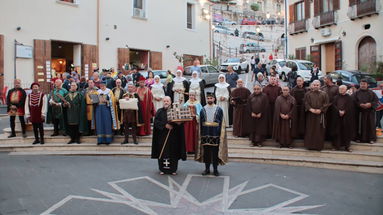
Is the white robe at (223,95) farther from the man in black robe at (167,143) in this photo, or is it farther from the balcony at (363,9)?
the balcony at (363,9)

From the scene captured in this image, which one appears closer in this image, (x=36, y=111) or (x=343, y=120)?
(x=343, y=120)

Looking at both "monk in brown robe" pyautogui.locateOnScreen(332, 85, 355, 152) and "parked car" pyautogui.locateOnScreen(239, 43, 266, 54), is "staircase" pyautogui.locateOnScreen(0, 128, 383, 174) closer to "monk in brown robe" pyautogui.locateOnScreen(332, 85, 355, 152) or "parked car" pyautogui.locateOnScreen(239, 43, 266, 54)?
"monk in brown robe" pyautogui.locateOnScreen(332, 85, 355, 152)

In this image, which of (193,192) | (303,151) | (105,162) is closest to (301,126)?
(303,151)

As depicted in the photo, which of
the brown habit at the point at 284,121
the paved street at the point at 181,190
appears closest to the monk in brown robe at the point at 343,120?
the brown habit at the point at 284,121

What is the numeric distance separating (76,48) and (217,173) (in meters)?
15.1

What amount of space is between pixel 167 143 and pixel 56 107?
429cm

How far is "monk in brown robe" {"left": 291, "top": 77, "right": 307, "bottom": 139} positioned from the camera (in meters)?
9.59

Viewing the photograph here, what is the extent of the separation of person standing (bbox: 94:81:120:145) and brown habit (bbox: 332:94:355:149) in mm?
5813

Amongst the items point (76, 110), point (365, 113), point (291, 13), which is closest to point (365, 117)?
point (365, 113)

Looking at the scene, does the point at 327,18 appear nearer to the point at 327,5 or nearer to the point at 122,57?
the point at 327,5

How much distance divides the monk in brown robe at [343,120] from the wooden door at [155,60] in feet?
53.8

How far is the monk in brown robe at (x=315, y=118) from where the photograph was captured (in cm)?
917

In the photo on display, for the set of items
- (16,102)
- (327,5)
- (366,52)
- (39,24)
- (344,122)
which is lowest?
(344,122)

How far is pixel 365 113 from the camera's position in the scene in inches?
376
